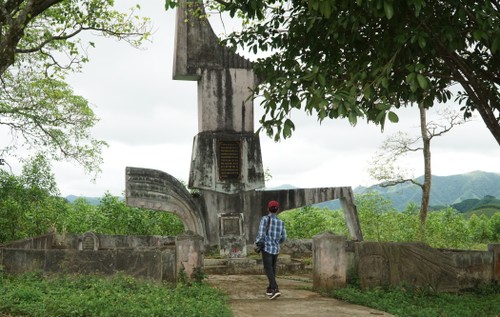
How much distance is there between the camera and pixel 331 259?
416 inches

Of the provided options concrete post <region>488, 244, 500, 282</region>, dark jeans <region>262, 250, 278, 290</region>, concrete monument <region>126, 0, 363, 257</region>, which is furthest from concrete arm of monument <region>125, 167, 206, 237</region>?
concrete post <region>488, 244, 500, 282</region>

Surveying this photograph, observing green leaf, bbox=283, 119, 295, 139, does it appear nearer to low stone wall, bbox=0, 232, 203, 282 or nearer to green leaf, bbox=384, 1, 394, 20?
green leaf, bbox=384, 1, 394, 20

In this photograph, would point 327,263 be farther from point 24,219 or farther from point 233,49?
point 24,219

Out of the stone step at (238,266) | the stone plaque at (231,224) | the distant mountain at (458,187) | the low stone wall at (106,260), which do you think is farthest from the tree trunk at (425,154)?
the distant mountain at (458,187)

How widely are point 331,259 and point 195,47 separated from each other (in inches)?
281

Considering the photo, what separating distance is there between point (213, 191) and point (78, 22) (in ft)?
18.9

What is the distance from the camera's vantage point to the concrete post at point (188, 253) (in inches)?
415

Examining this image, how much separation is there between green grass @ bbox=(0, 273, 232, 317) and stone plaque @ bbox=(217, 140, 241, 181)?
190 inches

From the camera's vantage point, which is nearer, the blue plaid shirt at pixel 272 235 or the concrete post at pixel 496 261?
the blue plaid shirt at pixel 272 235

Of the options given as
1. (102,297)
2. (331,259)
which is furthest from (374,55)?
(102,297)

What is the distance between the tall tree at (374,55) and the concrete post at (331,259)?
8.79ft

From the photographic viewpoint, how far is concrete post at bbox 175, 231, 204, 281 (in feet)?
34.6

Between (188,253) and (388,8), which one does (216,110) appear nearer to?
(188,253)

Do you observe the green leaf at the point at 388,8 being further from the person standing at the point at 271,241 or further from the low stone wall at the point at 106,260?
the low stone wall at the point at 106,260
